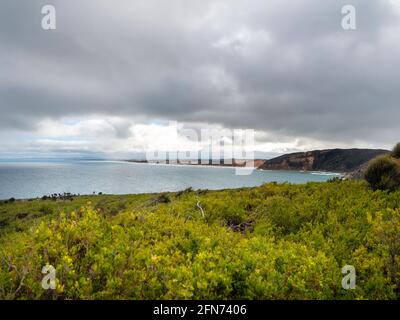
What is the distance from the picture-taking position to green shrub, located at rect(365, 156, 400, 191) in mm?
10703

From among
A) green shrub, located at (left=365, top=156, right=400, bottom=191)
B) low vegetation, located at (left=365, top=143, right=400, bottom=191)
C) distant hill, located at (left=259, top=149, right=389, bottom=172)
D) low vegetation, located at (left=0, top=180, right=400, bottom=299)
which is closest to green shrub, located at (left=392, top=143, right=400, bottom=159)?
low vegetation, located at (left=365, top=143, right=400, bottom=191)

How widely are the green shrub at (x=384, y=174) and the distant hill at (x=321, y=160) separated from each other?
12647 centimetres

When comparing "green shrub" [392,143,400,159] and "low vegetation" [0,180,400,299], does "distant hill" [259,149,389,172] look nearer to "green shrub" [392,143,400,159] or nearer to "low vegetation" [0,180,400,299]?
"green shrub" [392,143,400,159]

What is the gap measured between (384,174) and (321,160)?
155 meters

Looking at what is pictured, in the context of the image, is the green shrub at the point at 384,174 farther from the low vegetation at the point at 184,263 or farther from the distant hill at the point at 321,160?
the distant hill at the point at 321,160

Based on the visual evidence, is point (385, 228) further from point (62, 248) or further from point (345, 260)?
point (62, 248)

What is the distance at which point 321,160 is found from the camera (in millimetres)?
154625

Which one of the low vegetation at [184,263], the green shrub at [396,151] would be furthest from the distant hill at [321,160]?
the low vegetation at [184,263]

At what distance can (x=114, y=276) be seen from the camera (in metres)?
4.39

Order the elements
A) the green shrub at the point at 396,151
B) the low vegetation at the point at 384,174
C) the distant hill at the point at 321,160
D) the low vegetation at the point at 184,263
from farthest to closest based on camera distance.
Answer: the distant hill at the point at 321,160 → the green shrub at the point at 396,151 → the low vegetation at the point at 384,174 → the low vegetation at the point at 184,263

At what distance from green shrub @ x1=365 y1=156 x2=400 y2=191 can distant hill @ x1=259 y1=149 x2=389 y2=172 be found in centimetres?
12647

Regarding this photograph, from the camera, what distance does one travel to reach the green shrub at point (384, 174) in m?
10.7

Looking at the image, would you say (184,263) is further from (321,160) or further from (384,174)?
(321,160)
